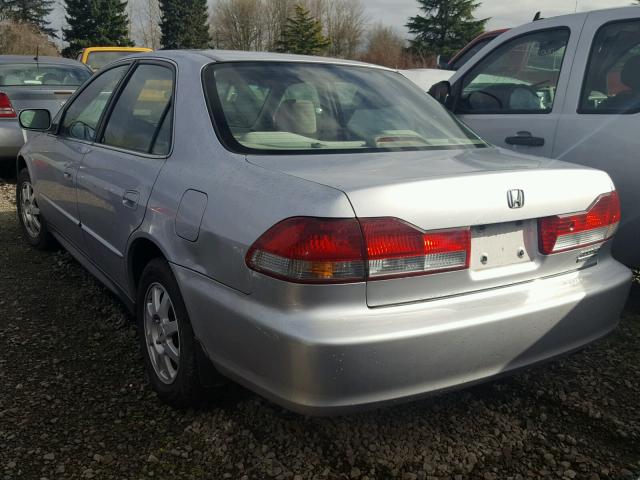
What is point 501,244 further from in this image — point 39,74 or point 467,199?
point 39,74

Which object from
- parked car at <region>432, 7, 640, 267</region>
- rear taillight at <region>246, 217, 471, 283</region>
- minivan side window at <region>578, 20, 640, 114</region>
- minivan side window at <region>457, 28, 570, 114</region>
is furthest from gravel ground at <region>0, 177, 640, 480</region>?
minivan side window at <region>457, 28, 570, 114</region>

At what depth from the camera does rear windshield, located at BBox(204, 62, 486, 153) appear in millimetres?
2576

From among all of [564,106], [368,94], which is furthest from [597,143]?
[368,94]

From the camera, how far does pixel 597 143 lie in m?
3.53

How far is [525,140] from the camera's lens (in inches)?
152

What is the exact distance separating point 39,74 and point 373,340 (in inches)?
330

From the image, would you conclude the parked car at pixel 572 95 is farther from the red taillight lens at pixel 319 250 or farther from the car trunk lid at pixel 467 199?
the red taillight lens at pixel 319 250

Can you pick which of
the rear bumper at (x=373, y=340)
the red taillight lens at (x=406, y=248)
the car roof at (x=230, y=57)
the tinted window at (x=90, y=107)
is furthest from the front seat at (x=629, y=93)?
the tinted window at (x=90, y=107)

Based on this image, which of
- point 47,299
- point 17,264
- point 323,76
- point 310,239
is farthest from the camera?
point 17,264

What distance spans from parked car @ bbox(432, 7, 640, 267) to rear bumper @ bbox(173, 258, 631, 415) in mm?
1437

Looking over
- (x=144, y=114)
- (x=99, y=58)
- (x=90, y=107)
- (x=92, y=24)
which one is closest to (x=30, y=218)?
(x=90, y=107)

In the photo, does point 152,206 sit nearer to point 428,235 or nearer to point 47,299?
point 428,235

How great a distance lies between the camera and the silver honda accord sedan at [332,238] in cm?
195

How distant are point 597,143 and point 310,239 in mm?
2328
